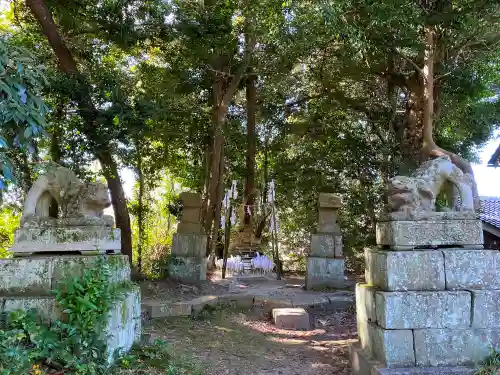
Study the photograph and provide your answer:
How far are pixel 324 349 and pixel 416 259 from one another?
258cm

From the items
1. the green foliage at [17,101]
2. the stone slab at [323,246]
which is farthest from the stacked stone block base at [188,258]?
the green foliage at [17,101]

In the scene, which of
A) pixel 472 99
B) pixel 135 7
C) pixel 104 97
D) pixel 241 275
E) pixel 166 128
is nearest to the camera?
pixel 104 97

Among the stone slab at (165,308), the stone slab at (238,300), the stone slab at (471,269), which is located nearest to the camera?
the stone slab at (471,269)

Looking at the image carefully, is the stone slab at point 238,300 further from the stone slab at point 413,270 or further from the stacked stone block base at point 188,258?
the stone slab at point 413,270

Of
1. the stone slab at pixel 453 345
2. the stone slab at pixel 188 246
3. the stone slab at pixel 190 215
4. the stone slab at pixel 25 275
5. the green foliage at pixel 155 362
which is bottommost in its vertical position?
the green foliage at pixel 155 362

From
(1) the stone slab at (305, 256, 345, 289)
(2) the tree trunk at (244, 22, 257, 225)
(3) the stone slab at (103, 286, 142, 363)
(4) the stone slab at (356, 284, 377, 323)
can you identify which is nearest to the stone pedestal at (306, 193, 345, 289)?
(1) the stone slab at (305, 256, 345, 289)

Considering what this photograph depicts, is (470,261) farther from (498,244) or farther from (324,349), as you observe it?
(498,244)

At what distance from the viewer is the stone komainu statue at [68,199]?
4.70 metres

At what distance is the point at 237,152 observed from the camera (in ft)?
49.8

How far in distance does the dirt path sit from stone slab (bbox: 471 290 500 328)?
1.70 meters

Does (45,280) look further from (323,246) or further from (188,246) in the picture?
(323,246)

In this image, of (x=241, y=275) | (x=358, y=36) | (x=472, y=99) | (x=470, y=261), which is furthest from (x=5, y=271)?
(x=472, y=99)

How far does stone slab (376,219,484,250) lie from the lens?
15.5 feet

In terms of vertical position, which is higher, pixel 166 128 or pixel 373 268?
pixel 166 128
